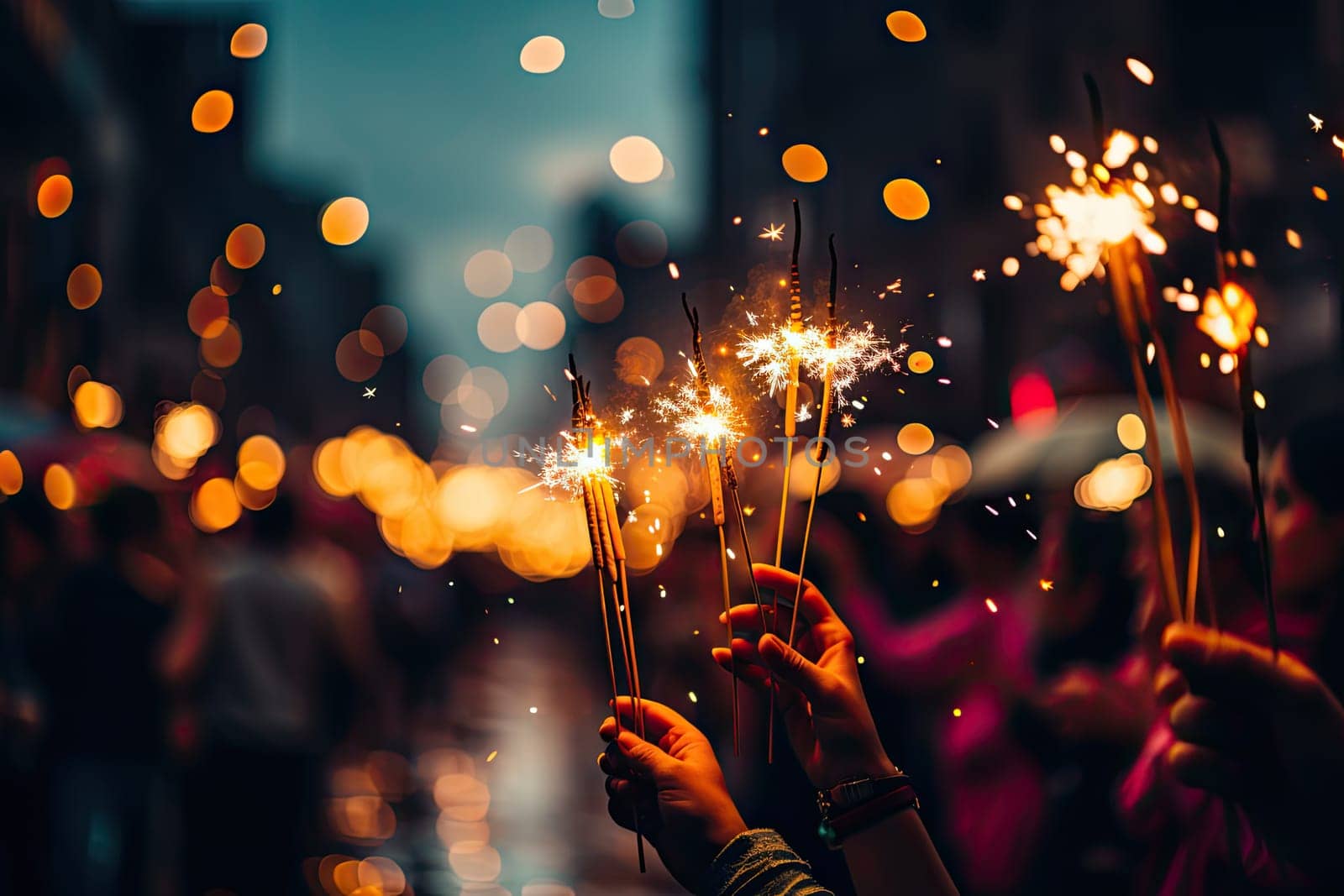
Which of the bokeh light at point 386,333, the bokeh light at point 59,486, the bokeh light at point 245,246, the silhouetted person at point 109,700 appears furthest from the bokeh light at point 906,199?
the bokeh light at point 59,486

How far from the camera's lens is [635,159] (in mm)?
961

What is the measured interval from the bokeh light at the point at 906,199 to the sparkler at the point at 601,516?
1.22 feet

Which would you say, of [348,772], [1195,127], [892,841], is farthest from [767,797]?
[1195,127]

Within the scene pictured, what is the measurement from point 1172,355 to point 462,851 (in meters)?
0.92

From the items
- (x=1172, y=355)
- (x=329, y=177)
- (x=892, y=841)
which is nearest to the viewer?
(x=892, y=841)

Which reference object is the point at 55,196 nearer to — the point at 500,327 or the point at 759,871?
the point at 500,327

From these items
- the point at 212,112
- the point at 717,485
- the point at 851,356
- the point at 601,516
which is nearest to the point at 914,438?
the point at 851,356

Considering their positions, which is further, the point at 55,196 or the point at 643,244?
the point at 55,196

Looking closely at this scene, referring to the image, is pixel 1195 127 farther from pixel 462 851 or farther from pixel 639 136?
pixel 462 851

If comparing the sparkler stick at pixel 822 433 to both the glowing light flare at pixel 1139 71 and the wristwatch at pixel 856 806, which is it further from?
the glowing light flare at pixel 1139 71

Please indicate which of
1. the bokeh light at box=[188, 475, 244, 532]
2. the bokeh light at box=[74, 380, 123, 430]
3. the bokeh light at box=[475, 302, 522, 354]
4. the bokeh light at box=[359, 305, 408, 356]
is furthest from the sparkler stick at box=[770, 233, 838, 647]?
the bokeh light at box=[74, 380, 123, 430]

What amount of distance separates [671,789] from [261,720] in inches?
20.0

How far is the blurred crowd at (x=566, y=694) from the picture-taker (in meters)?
0.87

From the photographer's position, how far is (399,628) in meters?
0.96
